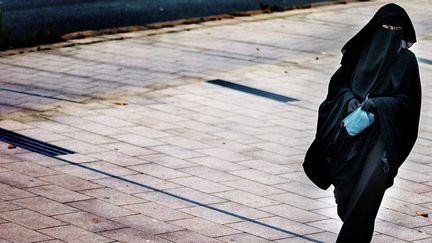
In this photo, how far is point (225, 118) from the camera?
11.6 meters

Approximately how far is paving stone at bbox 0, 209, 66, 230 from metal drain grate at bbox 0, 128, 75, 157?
1.67m

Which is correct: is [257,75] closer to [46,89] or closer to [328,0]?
[46,89]

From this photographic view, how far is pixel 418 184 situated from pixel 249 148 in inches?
69.2

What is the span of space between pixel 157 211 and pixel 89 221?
62cm

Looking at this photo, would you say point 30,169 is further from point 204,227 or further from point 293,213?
point 293,213

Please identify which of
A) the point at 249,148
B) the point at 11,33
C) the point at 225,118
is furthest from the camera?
the point at 11,33

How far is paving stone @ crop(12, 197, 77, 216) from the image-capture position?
8.41 meters

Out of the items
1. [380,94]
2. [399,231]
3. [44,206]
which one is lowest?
[399,231]

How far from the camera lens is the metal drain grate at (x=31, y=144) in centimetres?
1002

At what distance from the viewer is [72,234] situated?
25.9ft

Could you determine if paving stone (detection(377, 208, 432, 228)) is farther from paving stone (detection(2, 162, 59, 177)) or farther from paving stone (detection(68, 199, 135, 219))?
paving stone (detection(2, 162, 59, 177))

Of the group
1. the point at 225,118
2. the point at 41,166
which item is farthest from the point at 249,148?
the point at 41,166

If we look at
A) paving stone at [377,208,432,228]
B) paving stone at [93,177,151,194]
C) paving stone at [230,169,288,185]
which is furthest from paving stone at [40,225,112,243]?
paving stone at [377,208,432,228]

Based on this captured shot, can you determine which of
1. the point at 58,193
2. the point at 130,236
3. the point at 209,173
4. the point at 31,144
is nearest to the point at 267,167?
the point at 209,173
